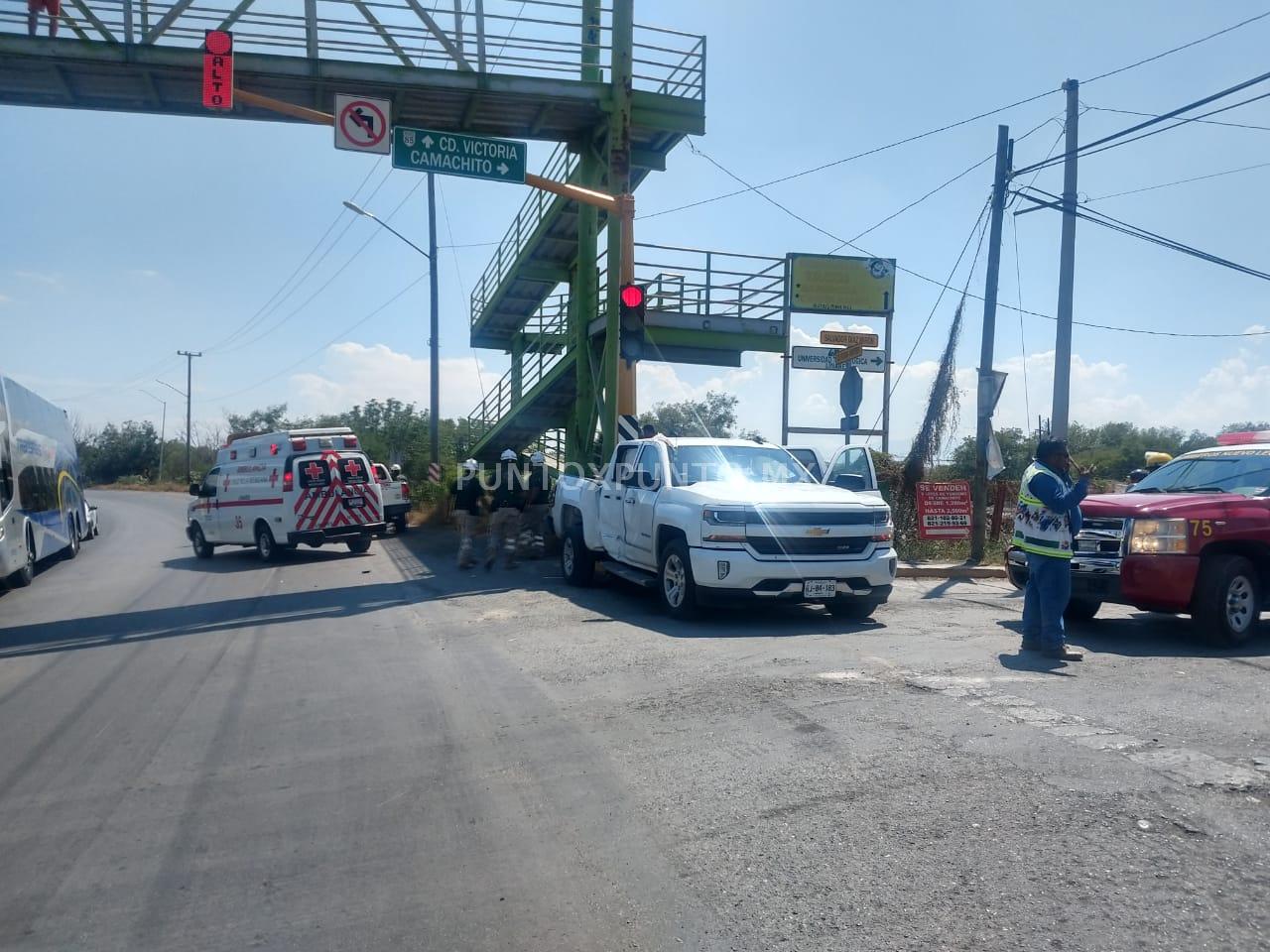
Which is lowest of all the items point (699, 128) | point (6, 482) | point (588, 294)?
point (6, 482)

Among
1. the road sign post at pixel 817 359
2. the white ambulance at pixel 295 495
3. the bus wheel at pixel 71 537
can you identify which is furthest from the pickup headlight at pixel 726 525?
the bus wheel at pixel 71 537

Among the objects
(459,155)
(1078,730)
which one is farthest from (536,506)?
(1078,730)

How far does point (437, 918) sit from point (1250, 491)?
849 centimetres

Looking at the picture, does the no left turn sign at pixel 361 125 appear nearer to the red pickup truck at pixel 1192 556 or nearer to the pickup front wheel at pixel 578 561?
the pickup front wheel at pixel 578 561

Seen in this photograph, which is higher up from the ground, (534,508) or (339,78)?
(339,78)

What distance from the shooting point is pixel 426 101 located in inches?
711

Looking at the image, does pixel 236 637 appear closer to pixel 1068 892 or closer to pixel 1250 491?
pixel 1068 892

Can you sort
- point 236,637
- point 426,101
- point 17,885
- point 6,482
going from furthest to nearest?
point 426,101, point 6,482, point 236,637, point 17,885

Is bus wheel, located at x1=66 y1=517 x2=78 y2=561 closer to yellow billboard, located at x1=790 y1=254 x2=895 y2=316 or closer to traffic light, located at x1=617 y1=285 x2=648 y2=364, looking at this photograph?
traffic light, located at x1=617 y1=285 x2=648 y2=364

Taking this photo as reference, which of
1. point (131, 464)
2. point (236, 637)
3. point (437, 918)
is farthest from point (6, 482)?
point (131, 464)

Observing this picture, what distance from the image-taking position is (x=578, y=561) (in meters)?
14.2

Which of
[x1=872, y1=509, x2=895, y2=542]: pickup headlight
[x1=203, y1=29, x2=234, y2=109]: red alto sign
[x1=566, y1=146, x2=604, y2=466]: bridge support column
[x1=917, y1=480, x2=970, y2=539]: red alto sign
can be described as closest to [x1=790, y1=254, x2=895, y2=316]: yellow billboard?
[x1=566, y1=146, x2=604, y2=466]: bridge support column

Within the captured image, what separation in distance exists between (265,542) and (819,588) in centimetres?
1333

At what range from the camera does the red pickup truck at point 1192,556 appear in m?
8.92
